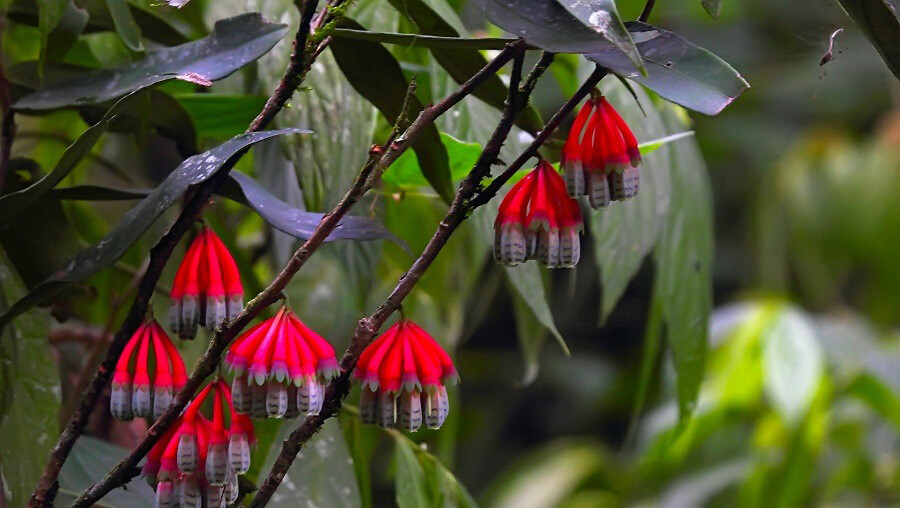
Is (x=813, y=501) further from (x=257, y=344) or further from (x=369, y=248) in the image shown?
(x=257, y=344)

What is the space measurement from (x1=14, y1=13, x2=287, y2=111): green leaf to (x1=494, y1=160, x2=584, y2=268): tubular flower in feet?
0.48

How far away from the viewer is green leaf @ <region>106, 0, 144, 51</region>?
0.50 metres

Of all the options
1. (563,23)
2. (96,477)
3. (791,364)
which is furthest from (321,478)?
(791,364)

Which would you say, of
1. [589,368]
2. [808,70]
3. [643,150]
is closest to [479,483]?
[589,368]

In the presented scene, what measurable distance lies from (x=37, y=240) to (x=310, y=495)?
9.2 inches

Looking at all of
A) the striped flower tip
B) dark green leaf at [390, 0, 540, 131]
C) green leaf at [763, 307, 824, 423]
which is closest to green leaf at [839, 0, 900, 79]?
dark green leaf at [390, 0, 540, 131]

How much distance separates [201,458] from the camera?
42 centimetres

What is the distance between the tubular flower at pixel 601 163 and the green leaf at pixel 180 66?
0.16 meters

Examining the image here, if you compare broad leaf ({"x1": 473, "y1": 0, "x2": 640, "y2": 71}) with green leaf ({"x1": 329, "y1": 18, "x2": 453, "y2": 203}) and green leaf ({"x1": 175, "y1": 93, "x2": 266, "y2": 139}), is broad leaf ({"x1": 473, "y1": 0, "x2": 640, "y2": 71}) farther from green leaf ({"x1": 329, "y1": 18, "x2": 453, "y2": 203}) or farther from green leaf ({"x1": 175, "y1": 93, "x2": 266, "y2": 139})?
green leaf ({"x1": 175, "y1": 93, "x2": 266, "y2": 139})

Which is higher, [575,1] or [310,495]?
[575,1]

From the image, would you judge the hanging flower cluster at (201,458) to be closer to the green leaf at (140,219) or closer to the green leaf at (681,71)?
the green leaf at (140,219)

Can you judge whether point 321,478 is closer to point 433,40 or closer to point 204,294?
point 204,294

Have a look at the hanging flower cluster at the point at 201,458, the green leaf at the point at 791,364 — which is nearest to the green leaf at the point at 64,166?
the hanging flower cluster at the point at 201,458

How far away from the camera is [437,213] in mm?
946
